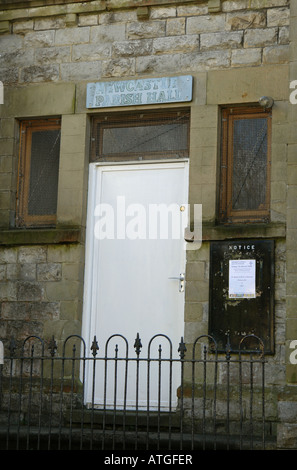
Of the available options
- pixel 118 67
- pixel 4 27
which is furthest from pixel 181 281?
pixel 4 27

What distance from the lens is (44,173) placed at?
9453 mm

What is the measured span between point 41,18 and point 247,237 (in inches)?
147

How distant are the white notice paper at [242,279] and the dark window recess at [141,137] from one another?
1.45 metres

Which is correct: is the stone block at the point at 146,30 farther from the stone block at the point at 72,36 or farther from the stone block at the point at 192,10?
the stone block at the point at 72,36

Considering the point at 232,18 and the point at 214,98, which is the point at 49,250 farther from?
the point at 232,18

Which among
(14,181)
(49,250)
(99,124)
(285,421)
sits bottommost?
(285,421)

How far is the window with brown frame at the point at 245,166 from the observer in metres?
8.67

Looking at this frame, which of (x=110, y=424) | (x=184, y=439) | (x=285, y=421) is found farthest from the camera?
(x=110, y=424)

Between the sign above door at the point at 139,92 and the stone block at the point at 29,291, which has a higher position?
the sign above door at the point at 139,92

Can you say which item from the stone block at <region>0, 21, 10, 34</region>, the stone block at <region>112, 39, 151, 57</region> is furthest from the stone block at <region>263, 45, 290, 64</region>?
the stone block at <region>0, 21, 10, 34</region>

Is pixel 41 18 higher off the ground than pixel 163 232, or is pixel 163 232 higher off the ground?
pixel 41 18

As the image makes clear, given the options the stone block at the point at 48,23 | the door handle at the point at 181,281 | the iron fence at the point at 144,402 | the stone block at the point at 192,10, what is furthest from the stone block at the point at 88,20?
the iron fence at the point at 144,402
